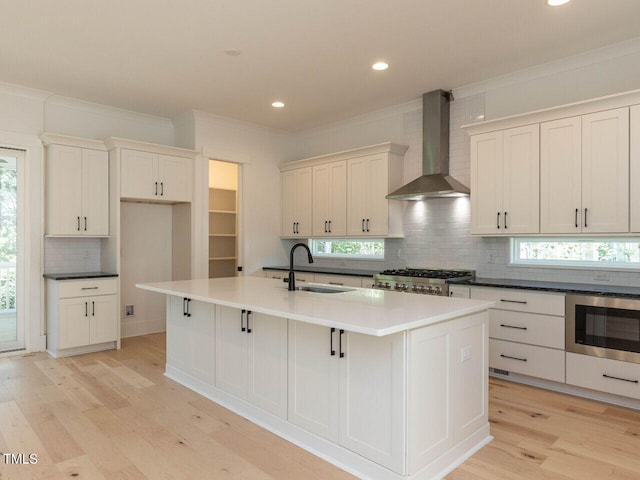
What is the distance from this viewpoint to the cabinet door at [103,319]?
15.8ft

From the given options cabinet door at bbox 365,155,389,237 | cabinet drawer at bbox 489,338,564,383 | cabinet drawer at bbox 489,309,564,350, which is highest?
cabinet door at bbox 365,155,389,237

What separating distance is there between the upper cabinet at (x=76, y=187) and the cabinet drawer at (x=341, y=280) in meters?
2.58

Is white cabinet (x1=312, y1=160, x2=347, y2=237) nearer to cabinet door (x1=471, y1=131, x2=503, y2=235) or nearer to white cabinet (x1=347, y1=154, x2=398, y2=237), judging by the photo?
white cabinet (x1=347, y1=154, x2=398, y2=237)

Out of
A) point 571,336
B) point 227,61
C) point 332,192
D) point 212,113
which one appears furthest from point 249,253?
point 571,336

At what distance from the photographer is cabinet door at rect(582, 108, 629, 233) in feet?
11.3

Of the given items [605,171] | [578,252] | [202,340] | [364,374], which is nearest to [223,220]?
[202,340]

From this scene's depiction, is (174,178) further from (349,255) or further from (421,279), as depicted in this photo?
(421,279)

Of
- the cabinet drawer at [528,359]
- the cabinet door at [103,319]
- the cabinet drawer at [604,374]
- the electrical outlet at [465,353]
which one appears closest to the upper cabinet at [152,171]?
the cabinet door at [103,319]

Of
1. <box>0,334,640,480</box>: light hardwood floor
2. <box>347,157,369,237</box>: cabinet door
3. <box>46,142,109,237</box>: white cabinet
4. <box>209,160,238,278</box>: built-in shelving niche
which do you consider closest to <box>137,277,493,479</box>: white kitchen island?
<box>0,334,640,480</box>: light hardwood floor

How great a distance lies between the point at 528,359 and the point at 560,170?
164 cm

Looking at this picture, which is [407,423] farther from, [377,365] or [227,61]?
[227,61]

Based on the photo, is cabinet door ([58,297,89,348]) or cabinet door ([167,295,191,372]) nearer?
cabinet door ([167,295,191,372])

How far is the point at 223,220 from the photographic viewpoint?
6.66 meters

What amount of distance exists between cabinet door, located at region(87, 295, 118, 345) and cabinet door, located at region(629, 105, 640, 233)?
508 centimetres
